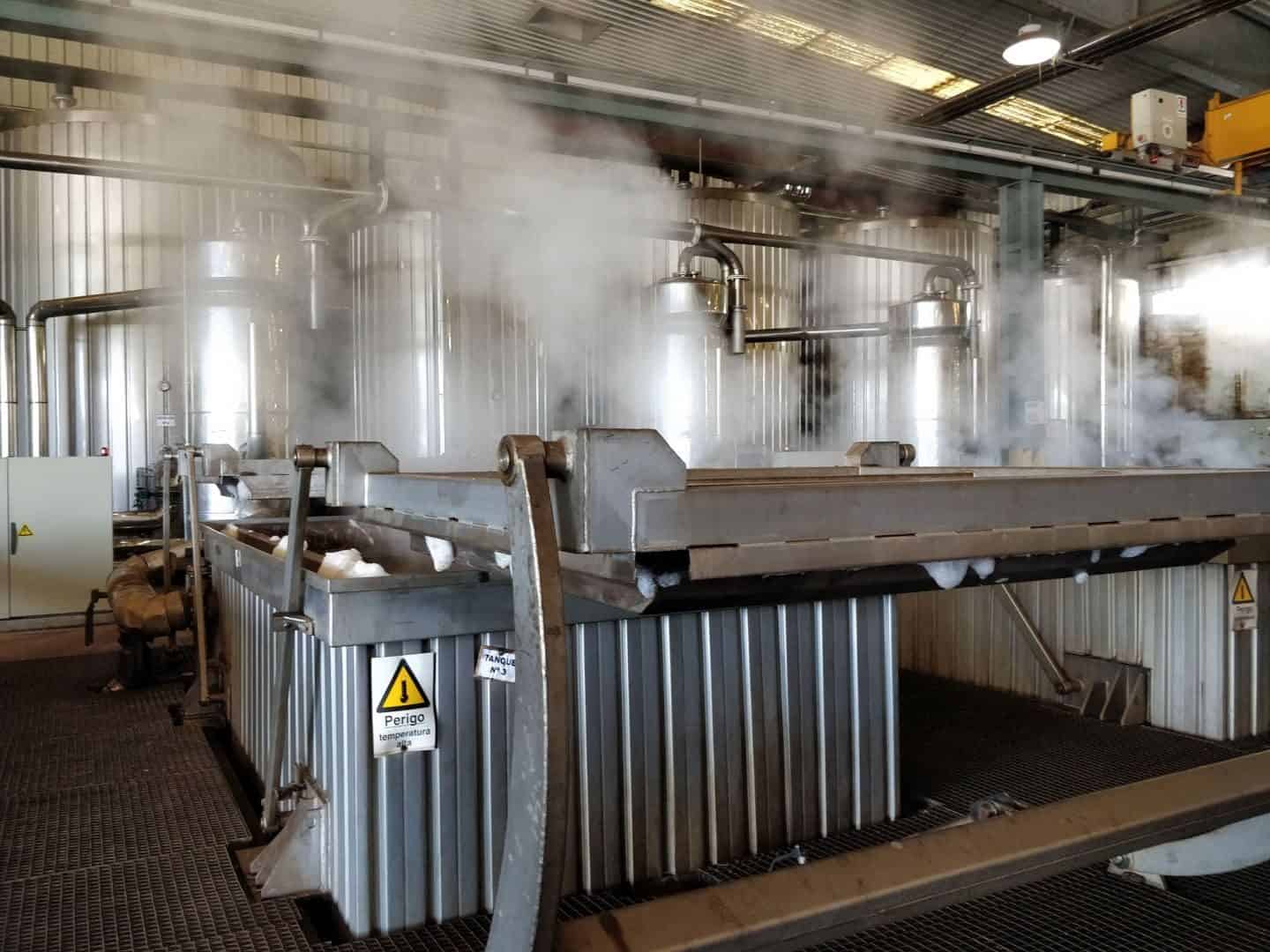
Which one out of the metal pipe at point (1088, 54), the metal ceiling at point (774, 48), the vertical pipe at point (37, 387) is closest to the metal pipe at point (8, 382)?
the vertical pipe at point (37, 387)

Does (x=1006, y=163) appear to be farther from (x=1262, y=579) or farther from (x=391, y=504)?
(x=391, y=504)

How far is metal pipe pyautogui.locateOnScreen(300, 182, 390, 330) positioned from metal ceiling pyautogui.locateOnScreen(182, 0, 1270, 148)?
766mm

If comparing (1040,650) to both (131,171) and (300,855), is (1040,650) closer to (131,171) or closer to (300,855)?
(300,855)

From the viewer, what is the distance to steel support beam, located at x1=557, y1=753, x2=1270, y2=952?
87cm

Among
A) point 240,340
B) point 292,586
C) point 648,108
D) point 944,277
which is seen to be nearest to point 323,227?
point 240,340

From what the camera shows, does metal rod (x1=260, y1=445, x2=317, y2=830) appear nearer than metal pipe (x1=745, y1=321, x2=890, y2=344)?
Yes

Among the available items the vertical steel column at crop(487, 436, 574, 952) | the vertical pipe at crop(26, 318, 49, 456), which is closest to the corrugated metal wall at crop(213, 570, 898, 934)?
the vertical steel column at crop(487, 436, 574, 952)

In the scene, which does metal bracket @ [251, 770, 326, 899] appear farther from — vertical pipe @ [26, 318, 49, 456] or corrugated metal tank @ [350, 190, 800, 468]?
vertical pipe @ [26, 318, 49, 456]

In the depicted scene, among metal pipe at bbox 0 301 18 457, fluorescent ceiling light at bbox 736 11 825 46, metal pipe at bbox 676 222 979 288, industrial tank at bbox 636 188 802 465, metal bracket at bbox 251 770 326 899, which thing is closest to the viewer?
metal bracket at bbox 251 770 326 899

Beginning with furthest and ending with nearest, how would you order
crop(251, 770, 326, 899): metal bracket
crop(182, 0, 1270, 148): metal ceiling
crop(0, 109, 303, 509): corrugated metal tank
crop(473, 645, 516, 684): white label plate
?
crop(0, 109, 303, 509): corrugated metal tank < crop(182, 0, 1270, 148): metal ceiling < crop(251, 770, 326, 899): metal bracket < crop(473, 645, 516, 684): white label plate

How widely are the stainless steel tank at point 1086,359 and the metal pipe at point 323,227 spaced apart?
14.9 feet

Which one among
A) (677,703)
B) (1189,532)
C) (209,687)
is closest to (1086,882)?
(677,703)

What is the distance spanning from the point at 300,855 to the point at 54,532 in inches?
164

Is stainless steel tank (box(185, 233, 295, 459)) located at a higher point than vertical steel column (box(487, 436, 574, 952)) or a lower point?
higher
